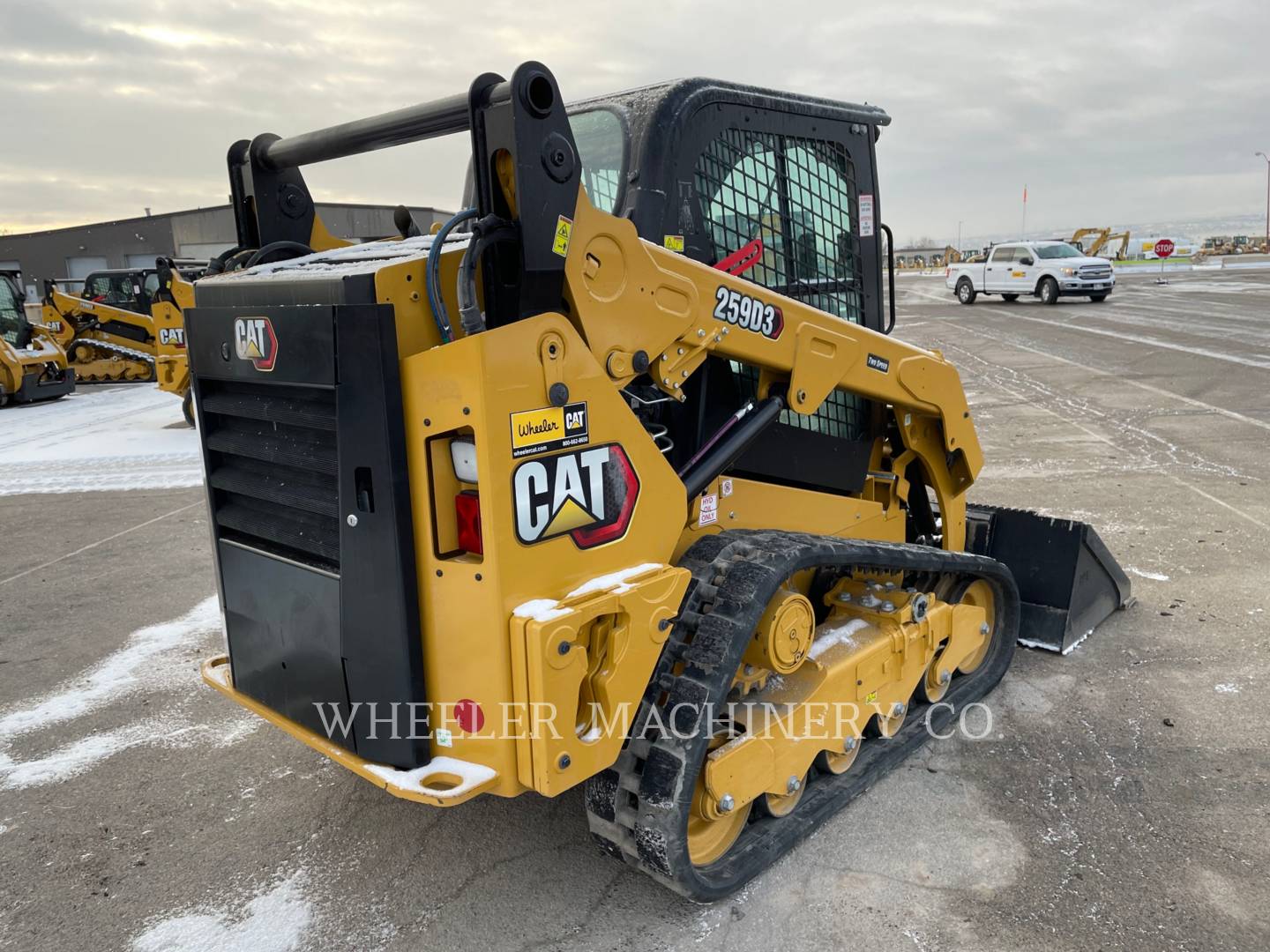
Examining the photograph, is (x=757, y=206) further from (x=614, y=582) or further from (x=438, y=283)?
(x=614, y=582)

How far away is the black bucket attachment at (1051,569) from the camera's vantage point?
4617 millimetres

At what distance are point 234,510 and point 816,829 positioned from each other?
2.21m

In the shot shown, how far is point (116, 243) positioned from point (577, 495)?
55517 millimetres

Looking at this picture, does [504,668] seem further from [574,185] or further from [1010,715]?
[1010,715]

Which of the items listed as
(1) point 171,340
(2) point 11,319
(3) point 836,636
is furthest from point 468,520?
(2) point 11,319

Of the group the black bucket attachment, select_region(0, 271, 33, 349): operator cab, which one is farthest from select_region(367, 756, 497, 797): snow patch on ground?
select_region(0, 271, 33, 349): operator cab

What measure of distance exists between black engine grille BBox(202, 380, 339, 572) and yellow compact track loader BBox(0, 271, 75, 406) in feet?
53.8

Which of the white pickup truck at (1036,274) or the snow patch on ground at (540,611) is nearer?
the snow patch on ground at (540,611)

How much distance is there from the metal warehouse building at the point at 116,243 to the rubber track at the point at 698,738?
150ft

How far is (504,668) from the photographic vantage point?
236cm

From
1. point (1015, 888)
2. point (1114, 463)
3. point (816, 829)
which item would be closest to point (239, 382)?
point (816, 829)

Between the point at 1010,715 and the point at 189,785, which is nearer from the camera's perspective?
the point at 189,785

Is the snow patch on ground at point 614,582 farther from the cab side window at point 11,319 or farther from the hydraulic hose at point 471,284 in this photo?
the cab side window at point 11,319

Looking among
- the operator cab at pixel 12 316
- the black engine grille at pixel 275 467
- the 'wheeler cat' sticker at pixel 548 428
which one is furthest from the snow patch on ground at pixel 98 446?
the 'wheeler cat' sticker at pixel 548 428
